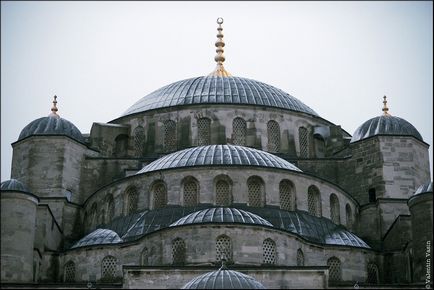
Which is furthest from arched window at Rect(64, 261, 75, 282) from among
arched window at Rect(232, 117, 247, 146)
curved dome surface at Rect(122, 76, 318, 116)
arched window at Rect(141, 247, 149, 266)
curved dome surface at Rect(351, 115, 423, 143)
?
curved dome surface at Rect(351, 115, 423, 143)

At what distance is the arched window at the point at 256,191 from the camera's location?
153ft

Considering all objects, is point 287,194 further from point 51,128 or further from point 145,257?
point 51,128

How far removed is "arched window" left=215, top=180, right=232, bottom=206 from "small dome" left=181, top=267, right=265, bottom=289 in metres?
8.82

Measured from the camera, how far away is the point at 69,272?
4597cm

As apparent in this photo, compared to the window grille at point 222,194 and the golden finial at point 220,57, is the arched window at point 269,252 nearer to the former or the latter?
the window grille at point 222,194

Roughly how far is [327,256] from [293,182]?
3.47 metres

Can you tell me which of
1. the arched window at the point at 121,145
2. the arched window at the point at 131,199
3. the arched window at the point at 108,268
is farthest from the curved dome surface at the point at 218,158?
the arched window at the point at 121,145

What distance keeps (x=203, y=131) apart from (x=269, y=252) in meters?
13.1

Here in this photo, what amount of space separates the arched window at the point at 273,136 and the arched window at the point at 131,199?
9012 millimetres

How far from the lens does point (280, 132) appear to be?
55688 mm

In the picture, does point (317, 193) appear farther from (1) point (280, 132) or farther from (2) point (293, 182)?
(1) point (280, 132)

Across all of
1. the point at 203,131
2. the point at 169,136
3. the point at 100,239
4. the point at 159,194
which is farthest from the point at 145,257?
the point at 169,136

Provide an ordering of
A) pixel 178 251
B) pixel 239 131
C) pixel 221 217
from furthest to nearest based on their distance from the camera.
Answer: pixel 239 131 → pixel 221 217 → pixel 178 251

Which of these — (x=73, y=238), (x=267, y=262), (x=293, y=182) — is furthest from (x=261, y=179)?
(x=73, y=238)
